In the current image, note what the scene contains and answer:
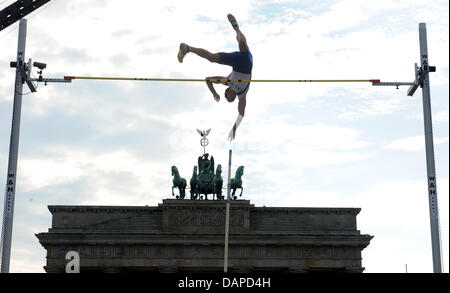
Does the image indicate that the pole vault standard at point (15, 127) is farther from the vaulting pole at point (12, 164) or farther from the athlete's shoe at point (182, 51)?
the athlete's shoe at point (182, 51)

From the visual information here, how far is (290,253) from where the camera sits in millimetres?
63938

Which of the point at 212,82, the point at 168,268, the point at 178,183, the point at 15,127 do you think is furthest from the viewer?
the point at 178,183

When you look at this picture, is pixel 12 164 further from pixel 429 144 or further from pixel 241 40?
pixel 429 144

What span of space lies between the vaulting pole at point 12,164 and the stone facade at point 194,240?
131ft

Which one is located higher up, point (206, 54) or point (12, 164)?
point (206, 54)

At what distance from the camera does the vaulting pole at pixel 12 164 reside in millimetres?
22469

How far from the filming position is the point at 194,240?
209 ft

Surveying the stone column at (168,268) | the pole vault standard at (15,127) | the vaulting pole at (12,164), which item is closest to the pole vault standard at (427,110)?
the pole vault standard at (15,127)

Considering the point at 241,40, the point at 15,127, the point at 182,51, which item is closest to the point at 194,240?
the point at 15,127

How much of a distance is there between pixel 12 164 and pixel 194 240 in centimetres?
4073

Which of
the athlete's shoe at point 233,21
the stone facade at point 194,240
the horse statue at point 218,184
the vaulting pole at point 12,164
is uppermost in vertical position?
the horse statue at point 218,184
